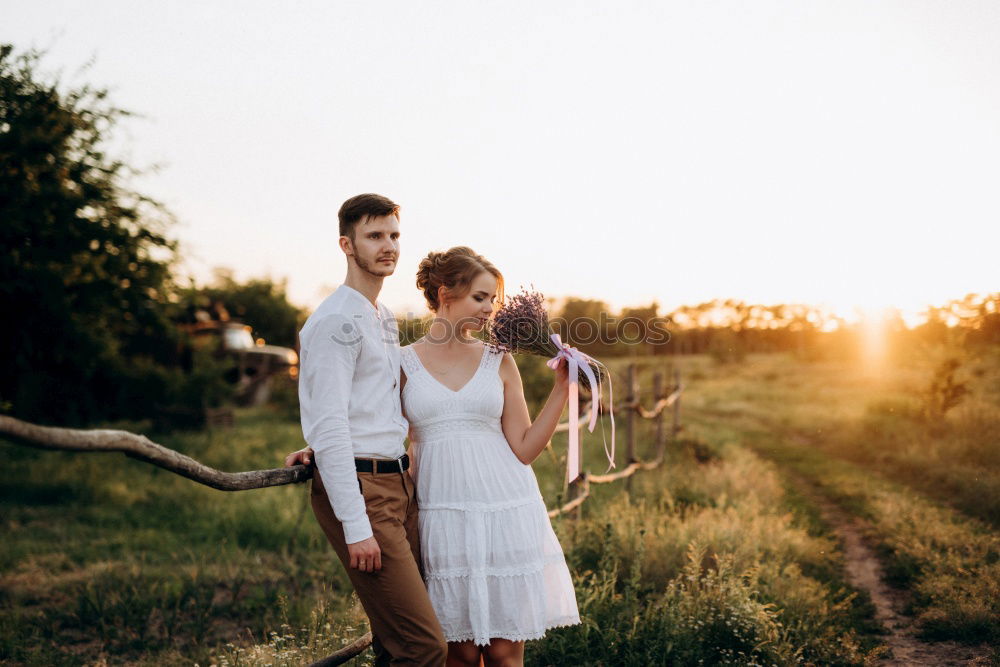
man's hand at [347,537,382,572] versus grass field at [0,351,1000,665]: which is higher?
man's hand at [347,537,382,572]

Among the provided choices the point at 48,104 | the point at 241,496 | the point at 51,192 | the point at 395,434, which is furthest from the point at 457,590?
the point at 48,104

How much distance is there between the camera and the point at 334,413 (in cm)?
216

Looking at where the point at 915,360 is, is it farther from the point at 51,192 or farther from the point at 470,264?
the point at 51,192

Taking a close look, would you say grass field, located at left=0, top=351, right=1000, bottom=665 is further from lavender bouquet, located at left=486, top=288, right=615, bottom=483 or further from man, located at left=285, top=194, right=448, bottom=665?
lavender bouquet, located at left=486, top=288, right=615, bottom=483

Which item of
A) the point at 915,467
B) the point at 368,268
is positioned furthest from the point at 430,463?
the point at 915,467

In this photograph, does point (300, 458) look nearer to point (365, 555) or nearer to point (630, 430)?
A: point (365, 555)

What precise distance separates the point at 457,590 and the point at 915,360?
10554mm

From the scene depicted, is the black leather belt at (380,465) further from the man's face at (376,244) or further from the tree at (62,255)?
the tree at (62,255)

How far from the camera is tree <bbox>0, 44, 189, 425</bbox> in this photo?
6.36 meters

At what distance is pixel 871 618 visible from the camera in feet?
14.0

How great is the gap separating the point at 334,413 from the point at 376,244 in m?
0.64

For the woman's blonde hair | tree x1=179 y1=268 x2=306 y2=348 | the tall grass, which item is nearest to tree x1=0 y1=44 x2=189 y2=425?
the woman's blonde hair

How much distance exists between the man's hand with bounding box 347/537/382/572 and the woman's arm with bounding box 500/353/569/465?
0.73 metres

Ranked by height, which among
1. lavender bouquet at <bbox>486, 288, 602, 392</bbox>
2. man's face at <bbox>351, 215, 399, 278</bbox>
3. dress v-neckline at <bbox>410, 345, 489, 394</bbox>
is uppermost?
man's face at <bbox>351, 215, 399, 278</bbox>
